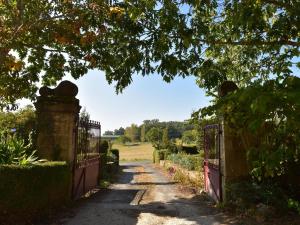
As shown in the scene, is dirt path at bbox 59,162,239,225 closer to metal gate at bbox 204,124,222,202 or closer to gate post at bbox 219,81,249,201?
metal gate at bbox 204,124,222,202

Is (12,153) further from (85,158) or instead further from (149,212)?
(85,158)

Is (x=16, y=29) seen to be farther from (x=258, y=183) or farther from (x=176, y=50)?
(x=258, y=183)

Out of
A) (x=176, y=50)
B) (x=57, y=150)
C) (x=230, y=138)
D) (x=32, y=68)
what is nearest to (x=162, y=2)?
(x=176, y=50)

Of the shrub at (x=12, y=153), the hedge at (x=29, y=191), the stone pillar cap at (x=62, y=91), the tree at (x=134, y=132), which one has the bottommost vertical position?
the hedge at (x=29, y=191)

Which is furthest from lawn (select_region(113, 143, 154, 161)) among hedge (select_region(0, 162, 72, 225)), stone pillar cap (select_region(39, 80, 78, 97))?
hedge (select_region(0, 162, 72, 225))

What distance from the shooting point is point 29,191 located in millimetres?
8578

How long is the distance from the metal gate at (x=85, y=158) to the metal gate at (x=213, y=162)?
180 inches

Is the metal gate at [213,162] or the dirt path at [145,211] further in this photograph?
the metal gate at [213,162]

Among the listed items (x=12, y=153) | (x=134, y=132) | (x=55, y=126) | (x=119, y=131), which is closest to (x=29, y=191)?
(x=12, y=153)

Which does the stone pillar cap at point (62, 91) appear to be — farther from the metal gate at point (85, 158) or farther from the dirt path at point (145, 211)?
the dirt path at point (145, 211)

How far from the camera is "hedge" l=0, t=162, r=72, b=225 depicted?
7.89 meters

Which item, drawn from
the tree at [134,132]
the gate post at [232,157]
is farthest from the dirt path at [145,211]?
the tree at [134,132]

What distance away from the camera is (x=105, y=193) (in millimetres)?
15266

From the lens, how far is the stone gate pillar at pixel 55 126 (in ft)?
38.3
